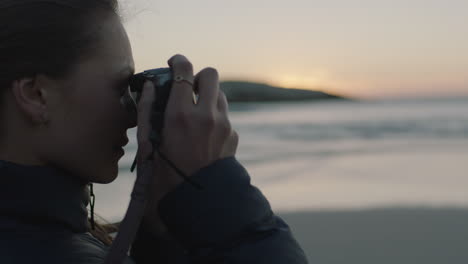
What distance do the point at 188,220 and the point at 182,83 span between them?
22 centimetres

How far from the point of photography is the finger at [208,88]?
0.81m

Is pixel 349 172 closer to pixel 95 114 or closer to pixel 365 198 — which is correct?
pixel 365 198

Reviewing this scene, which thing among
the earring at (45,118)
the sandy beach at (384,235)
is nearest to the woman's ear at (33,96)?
the earring at (45,118)

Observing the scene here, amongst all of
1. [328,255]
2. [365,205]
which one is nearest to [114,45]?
[328,255]

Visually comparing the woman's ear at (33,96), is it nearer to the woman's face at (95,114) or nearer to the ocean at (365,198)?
the woman's face at (95,114)

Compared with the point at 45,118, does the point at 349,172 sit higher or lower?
lower

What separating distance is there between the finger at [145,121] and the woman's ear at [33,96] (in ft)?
0.50

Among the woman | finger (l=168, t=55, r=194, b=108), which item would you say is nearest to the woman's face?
the woman

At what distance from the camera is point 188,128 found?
2.62ft

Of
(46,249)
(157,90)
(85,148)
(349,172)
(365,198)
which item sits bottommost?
(349,172)

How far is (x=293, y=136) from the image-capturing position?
1219cm

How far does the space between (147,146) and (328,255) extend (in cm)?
281

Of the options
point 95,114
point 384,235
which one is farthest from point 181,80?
point 384,235

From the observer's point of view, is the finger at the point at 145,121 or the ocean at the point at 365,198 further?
the ocean at the point at 365,198
